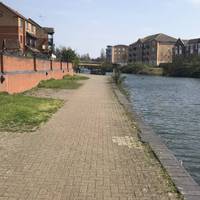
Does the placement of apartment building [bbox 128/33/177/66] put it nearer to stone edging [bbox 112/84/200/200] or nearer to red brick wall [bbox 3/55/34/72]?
red brick wall [bbox 3/55/34/72]

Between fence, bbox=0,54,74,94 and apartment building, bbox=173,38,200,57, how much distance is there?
114m

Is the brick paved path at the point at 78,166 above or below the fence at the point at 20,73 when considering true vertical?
below

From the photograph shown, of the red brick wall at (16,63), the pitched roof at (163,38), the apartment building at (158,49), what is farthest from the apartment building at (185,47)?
the red brick wall at (16,63)

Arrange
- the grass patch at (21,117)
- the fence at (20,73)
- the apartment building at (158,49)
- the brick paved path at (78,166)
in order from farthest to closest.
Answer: the apartment building at (158,49), the fence at (20,73), the grass patch at (21,117), the brick paved path at (78,166)

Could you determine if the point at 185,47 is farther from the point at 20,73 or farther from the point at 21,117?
the point at 21,117

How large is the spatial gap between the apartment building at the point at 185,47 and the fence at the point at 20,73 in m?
114

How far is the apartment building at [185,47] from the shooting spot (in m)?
145

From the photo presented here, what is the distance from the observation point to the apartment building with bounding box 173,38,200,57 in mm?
145450

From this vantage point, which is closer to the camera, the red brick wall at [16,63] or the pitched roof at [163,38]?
the red brick wall at [16,63]

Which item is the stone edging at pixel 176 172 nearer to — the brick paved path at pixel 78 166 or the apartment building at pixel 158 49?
the brick paved path at pixel 78 166

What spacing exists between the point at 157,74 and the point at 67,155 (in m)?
107

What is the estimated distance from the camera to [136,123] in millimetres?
13914

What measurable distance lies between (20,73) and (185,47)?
132646 millimetres

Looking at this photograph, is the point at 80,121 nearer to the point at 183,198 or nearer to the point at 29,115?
the point at 29,115
